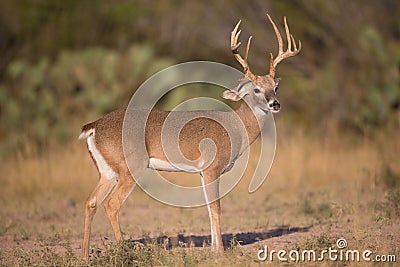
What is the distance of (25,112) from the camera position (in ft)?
54.4

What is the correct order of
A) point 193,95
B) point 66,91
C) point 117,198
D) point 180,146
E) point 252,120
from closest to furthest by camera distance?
1. point 117,198
2. point 180,146
3. point 252,120
4. point 66,91
5. point 193,95

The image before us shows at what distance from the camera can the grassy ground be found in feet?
23.0

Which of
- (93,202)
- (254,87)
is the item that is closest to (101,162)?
(93,202)

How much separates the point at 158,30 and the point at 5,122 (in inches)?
268

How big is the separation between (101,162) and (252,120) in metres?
1.83

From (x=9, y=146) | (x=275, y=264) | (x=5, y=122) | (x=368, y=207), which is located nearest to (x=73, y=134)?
(x=9, y=146)

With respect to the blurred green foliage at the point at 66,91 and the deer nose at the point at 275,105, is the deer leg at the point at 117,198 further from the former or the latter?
the blurred green foliage at the point at 66,91

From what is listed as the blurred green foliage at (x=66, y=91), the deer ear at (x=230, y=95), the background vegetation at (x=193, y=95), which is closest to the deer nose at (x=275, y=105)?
the deer ear at (x=230, y=95)

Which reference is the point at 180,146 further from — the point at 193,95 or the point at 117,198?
the point at 193,95

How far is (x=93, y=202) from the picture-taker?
7.64m

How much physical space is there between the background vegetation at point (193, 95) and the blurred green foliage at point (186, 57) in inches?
1.4

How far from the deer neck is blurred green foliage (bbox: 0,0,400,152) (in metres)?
5.92

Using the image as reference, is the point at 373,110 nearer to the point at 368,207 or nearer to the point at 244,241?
the point at 368,207

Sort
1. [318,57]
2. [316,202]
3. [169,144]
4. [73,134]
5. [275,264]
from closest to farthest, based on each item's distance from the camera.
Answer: [275,264]
[169,144]
[316,202]
[73,134]
[318,57]
